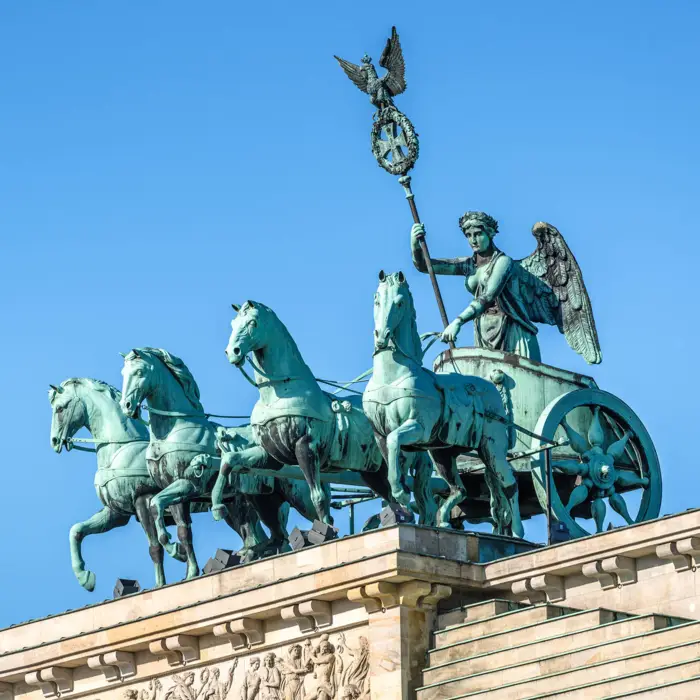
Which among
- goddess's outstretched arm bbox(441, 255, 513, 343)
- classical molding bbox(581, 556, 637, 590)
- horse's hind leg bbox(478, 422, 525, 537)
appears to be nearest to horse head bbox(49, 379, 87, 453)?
goddess's outstretched arm bbox(441, 255, 513, 343)

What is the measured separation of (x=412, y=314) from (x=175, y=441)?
3.79 meters

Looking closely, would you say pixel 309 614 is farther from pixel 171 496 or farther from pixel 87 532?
pixel 87 532

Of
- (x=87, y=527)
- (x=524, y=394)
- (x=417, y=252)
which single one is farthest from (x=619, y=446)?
(x=87, y=527)

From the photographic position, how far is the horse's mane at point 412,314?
30109mm

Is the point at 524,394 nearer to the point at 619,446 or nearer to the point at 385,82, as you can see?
the point at 619,446

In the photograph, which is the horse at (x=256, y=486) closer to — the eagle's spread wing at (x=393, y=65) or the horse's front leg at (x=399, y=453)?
the horse's front leg at (x=399, y=453)

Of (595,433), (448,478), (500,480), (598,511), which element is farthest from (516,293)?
(500,480)

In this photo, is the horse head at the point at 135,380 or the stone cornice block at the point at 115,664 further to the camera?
the horse head at the point at 135,380

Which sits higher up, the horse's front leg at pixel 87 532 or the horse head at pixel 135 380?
the horse head at pixel 135 380

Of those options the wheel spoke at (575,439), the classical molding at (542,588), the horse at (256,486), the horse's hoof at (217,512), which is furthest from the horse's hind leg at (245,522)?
the classical molding at (542,588)

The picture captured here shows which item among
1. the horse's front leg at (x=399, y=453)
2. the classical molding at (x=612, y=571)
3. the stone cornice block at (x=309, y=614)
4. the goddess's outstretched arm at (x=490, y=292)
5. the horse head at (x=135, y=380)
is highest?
the goddess's outstretched arm at (x=490, y=292)

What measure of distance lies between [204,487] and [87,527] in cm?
205

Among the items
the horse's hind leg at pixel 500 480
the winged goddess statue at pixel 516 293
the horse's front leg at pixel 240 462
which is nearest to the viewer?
the horse's hind leg at pixel 500 480

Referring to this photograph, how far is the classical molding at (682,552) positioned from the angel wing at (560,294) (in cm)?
696
